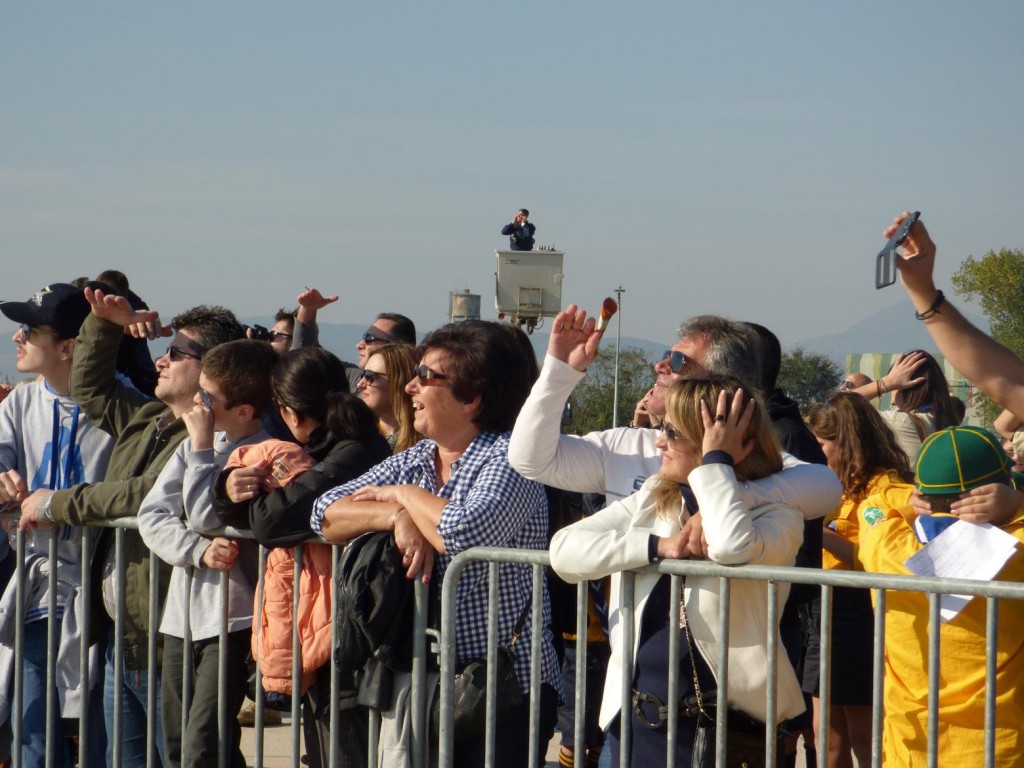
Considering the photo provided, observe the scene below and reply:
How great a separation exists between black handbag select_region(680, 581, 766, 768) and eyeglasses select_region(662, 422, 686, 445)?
0.68m

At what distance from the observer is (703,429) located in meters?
3.47

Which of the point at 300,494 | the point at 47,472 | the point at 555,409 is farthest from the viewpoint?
the point at 47,472

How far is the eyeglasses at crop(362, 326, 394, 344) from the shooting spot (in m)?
7.00

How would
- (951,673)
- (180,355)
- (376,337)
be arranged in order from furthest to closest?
(376,337), (180,355), (951,673)

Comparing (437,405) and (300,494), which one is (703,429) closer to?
(437,405)

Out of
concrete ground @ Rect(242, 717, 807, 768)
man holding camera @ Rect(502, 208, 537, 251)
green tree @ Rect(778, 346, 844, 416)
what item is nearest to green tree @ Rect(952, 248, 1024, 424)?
green tree @ Rect(778, 346, 844, 416)

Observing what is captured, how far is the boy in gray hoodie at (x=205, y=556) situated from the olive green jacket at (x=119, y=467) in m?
0.22

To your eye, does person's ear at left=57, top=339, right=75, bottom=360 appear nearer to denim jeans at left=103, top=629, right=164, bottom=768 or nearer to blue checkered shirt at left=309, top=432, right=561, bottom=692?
Answer: denim jeans at left=103, top=629, right=164, bottom=768

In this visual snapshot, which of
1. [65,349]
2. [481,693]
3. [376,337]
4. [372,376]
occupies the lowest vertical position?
[481,693]

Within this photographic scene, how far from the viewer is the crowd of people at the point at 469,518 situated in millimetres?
3469

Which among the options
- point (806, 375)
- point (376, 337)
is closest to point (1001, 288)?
point (806, 375)

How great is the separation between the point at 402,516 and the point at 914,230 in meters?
1.79

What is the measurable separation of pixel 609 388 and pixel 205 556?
7046cm

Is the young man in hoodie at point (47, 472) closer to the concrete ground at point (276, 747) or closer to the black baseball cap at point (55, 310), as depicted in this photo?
the black baseball cap at point (55, 310)
